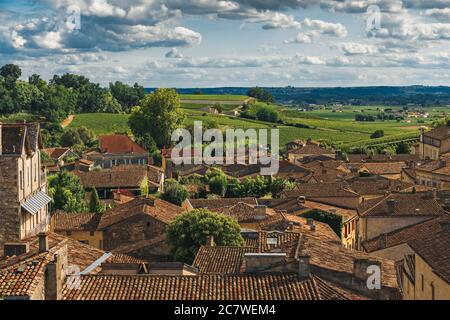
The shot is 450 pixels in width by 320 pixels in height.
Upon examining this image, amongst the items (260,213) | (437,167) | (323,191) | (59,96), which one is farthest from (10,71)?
(260,213)

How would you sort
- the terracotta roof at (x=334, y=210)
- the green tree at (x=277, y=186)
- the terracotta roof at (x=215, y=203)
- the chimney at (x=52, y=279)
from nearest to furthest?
the chimney at (x=52, y=279) < the terracotta roof at (x=334, y=210) < the terracotta roof at (x=215, y=203) < the green tree at (x=277, y=186)

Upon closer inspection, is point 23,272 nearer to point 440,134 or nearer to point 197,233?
point 197,233

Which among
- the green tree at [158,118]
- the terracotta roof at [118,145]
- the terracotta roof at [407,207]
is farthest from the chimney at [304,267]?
the green tree at [158,118]

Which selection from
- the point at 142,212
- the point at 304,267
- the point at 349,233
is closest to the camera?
the point at 304,267

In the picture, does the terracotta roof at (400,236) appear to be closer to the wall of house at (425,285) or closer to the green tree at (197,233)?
the green tree at (197,233)
